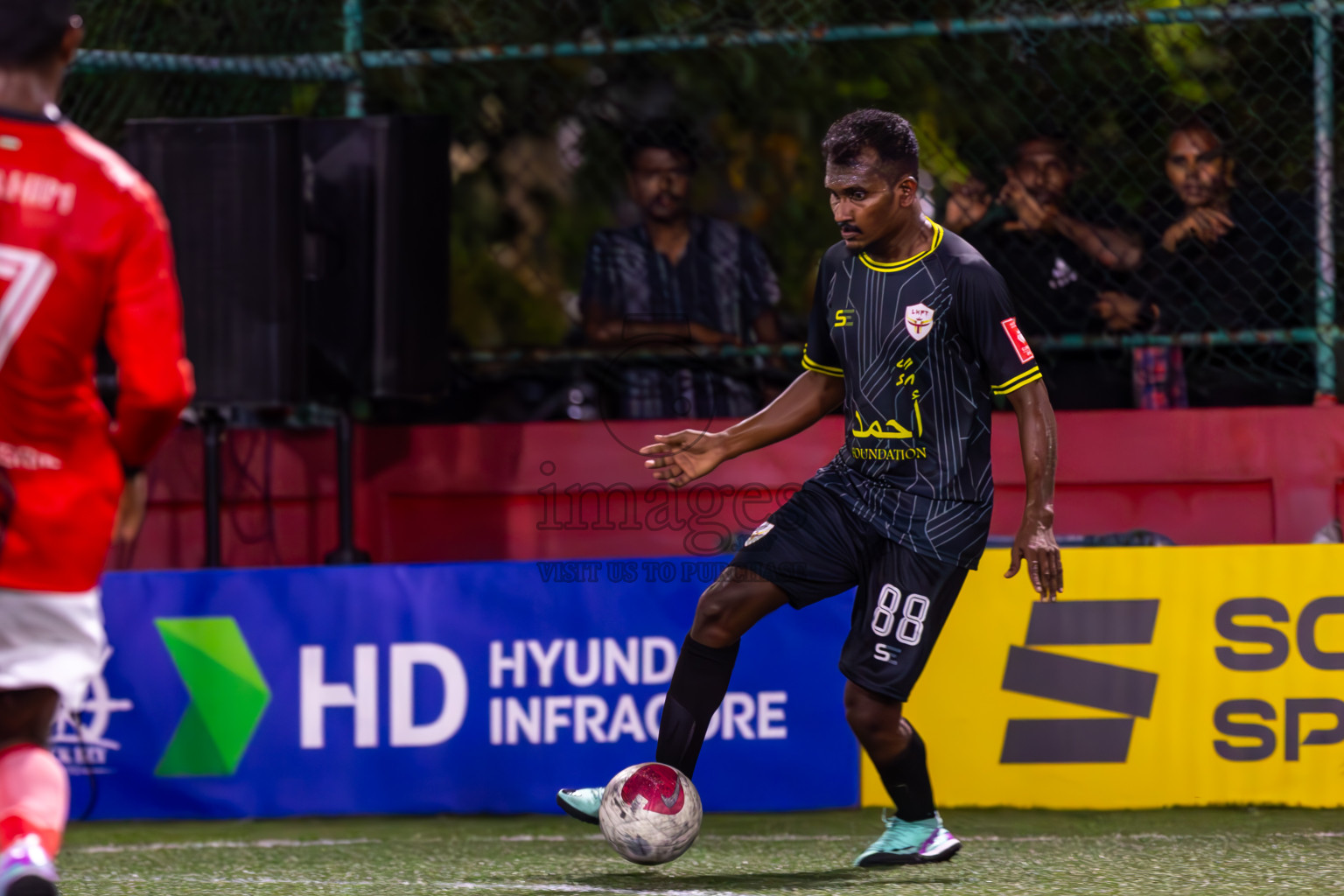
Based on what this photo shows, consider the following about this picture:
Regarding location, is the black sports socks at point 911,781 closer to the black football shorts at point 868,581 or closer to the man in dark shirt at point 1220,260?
the black football shorts at point 868,581

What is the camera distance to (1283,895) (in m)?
3.92

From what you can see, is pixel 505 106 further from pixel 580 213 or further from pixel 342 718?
pixel 342 718

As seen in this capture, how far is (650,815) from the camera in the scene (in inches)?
161

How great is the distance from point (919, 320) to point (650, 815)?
1.40m

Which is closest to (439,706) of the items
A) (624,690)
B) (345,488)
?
(624,690)

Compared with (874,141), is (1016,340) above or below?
below

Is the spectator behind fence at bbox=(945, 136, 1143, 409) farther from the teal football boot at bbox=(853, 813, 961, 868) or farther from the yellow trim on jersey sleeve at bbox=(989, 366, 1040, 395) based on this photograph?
the teal football boot at bbox=(853, 813, 961, 868)

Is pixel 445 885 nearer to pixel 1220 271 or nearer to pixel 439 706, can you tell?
pixel 439 706

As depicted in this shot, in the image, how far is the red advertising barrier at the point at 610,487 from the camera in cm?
633

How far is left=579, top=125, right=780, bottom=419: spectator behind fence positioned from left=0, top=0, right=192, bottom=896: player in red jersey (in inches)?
150

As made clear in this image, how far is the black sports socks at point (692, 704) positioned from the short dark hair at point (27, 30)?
226cm

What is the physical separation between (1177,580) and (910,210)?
1.90 m

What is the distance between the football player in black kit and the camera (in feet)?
13.8

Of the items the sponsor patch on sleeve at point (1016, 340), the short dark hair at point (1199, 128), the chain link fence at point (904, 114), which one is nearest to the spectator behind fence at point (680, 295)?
the chain link fence at point (904, 114)
